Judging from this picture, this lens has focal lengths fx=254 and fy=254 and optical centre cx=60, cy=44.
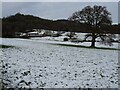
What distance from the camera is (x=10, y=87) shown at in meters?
9.85

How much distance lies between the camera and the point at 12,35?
87000 mm

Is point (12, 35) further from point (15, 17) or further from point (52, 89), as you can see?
point (52, 89)

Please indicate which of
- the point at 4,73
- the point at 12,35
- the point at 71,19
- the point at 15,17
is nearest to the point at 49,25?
the point at 15,17

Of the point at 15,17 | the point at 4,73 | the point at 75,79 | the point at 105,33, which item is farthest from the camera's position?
the point at 15,17

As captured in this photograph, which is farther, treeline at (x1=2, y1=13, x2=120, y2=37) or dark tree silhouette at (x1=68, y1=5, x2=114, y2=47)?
treeline at (x1=2, y1=13, x2=120, y2=37)

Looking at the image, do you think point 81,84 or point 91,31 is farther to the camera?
point 91,31

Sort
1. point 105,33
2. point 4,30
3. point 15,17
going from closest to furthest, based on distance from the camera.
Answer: point 105,33 < point 4,30 < point 15,17

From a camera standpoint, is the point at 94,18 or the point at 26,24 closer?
the point at 94,18

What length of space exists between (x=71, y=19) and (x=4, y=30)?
42.1 meters

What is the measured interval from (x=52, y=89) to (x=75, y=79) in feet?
8.05

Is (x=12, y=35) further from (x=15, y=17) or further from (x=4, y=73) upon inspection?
(x=4, y=73)

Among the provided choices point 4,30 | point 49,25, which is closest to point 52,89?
point 4,30

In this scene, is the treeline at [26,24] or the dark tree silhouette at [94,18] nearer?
the dark tree silhouette at [94,18]

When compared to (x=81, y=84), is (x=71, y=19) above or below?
above
